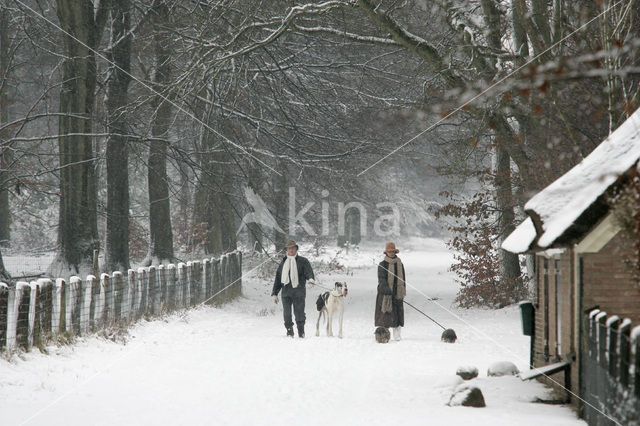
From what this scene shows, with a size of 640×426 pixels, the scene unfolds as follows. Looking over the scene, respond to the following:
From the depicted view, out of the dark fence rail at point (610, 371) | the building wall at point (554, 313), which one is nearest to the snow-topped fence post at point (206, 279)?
the building wall at point (554, 313)

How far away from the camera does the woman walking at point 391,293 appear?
15820 mm

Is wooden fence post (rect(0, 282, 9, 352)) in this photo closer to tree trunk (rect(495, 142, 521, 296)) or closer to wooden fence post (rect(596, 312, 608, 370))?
wooden fence post (rect(596, 312, 608, 370))

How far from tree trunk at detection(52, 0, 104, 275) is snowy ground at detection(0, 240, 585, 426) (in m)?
4.04

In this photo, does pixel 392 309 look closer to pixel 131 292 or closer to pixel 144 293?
pixel 144 293

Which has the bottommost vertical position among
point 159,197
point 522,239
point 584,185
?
point 522,239

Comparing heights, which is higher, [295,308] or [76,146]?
[76,146]

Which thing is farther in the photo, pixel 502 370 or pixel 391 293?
pixel 391 293

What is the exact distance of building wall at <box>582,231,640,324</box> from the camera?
8.23 metres

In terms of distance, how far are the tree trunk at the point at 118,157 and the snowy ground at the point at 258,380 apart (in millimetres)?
5037

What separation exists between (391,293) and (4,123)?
61.6ft

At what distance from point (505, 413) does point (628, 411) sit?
2.19 metres

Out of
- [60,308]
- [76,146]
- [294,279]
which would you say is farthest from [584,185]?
[76,146]

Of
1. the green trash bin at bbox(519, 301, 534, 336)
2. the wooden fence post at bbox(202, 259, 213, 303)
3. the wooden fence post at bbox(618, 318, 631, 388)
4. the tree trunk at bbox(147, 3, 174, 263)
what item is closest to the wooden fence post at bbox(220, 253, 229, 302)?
the wooden fence post at bbox(202, 259, 213, 303)

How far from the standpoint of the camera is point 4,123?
29.1m
